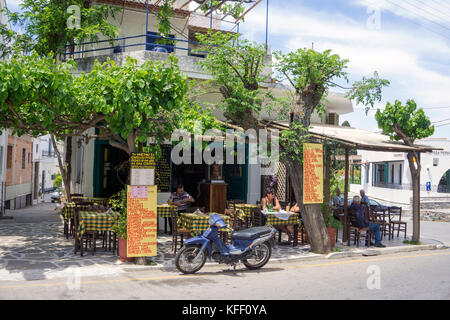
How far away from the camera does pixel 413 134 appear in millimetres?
13000

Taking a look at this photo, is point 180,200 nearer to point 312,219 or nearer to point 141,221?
point 141,221

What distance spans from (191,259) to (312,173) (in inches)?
165

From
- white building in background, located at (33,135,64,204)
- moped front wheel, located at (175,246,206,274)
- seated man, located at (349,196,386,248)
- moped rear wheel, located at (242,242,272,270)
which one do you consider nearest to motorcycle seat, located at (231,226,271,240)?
moped rear wheel, located at (242,242,272,270)

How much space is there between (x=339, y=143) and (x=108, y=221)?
6213mm

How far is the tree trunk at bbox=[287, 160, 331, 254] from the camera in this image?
10767mm

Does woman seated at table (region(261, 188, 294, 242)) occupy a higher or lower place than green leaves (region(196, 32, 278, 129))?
lower

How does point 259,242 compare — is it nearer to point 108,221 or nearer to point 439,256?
point 108,221

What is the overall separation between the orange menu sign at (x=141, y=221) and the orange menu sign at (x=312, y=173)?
155 inches

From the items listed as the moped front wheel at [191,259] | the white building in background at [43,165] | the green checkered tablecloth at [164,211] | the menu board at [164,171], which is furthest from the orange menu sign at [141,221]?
the white building in background at [43,165]

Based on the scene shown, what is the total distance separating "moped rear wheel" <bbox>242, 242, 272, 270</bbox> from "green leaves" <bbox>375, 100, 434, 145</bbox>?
6382 mm

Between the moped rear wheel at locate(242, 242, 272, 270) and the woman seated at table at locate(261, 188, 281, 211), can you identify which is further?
the woman seated at table at locate(261, 188, 281, 211)

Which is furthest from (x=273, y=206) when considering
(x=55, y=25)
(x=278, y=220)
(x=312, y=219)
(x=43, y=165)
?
(x=43, y=165)

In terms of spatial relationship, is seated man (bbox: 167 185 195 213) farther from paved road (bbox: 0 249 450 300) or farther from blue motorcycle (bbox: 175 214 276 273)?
blue motorcycle (bbox: 175 214 276 273)

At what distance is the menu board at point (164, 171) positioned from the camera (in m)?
14.4
